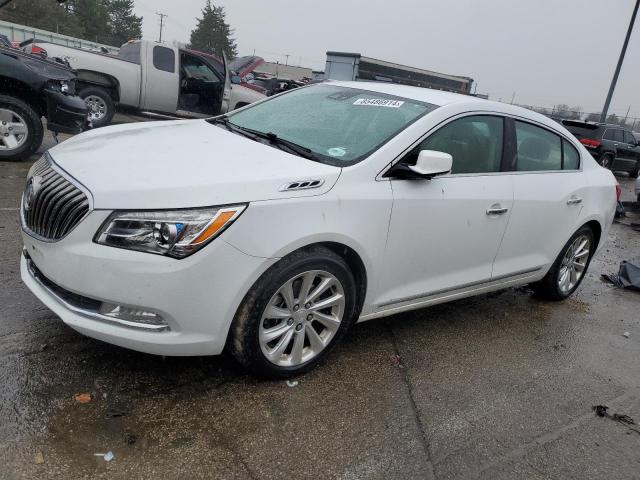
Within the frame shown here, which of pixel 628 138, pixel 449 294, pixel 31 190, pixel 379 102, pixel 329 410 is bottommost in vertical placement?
pixel 329 410

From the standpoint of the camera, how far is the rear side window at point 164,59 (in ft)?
36.0

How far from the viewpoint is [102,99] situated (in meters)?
10.2

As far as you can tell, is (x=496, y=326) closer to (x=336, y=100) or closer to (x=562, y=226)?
(x=562, y=226)

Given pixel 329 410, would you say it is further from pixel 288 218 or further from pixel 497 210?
pixel 497 210

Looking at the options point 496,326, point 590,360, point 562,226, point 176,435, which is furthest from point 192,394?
point 562,226

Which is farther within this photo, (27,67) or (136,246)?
(27,67)

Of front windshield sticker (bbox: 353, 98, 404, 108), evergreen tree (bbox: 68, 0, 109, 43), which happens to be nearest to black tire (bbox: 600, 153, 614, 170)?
front windshield sticker (bbox: 353, 98, 404, 108)

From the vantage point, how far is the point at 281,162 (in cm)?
291

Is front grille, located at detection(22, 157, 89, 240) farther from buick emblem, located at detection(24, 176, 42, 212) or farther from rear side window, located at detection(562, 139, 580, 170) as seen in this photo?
rear side window, located at detection(562, 139, 580, 170)

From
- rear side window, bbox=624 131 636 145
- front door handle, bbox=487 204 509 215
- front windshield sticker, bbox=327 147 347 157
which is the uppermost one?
front windshield sticker, bbox=327 147 347 157

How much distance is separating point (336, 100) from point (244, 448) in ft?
7.94

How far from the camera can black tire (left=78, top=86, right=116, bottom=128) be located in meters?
10.0

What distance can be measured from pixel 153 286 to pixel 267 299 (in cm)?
56

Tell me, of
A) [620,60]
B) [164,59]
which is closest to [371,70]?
[164,59]
